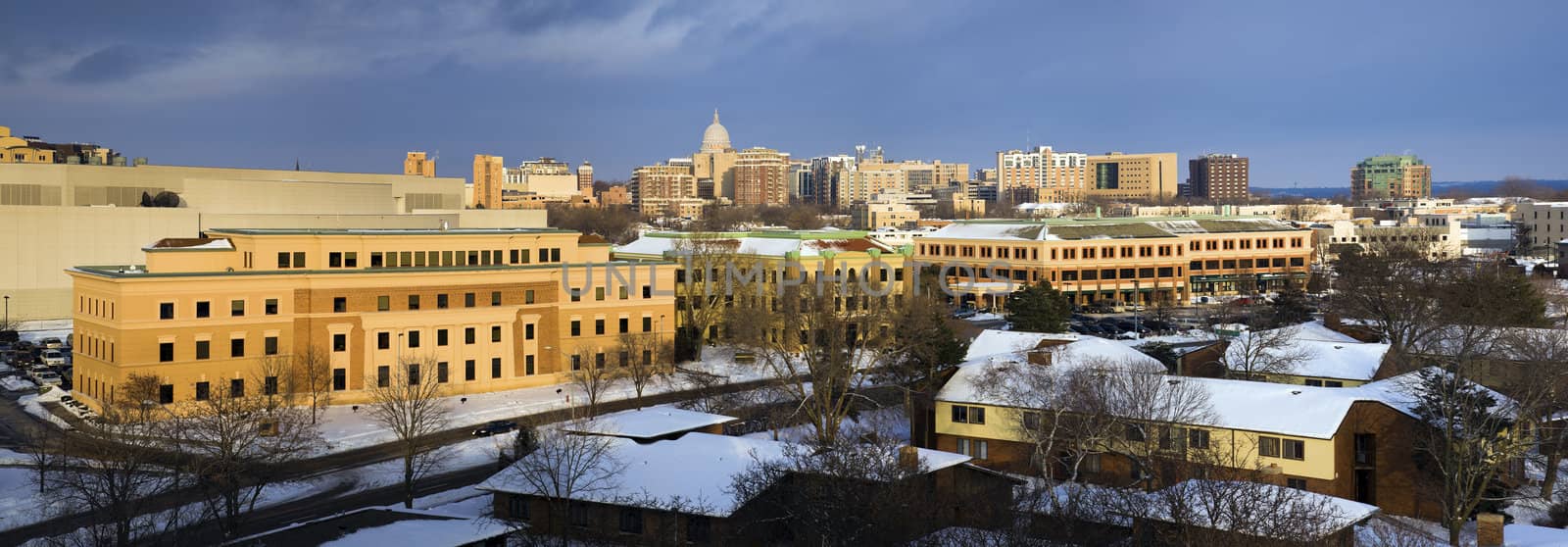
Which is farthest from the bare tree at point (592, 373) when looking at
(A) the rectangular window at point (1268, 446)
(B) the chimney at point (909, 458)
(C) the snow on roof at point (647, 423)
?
(A) the rectangular window at point (1268, 446)

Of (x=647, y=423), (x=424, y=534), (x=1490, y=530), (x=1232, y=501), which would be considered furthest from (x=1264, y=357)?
(x=424, y=534)

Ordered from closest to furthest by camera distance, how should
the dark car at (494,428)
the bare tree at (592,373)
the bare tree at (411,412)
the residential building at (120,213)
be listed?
the bare tree at (411,412)
the dark car at (494,428)
the bare tree at (592,373)
the residential building at (120,213)

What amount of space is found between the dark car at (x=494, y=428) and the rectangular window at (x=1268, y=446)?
2507 cm

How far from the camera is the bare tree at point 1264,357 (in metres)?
47.7

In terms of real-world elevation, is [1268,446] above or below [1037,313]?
below

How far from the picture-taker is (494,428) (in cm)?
4641

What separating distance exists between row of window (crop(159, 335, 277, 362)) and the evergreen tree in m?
36.4

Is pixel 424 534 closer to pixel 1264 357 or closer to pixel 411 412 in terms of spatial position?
pixel 411 412

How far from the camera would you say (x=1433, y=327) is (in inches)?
2219

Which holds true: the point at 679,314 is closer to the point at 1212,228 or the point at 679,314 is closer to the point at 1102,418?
the point at 1102,418

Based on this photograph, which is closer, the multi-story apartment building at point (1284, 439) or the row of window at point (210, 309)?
the multi-story apartment building at point (1284, 439)

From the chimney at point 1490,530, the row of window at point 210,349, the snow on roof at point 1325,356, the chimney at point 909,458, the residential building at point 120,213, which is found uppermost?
the residential building at point 120,213

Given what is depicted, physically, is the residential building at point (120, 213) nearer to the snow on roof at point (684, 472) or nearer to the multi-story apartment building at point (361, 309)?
the multi-story apartment building at point (361, 309)

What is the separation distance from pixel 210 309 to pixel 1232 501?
37783mm
